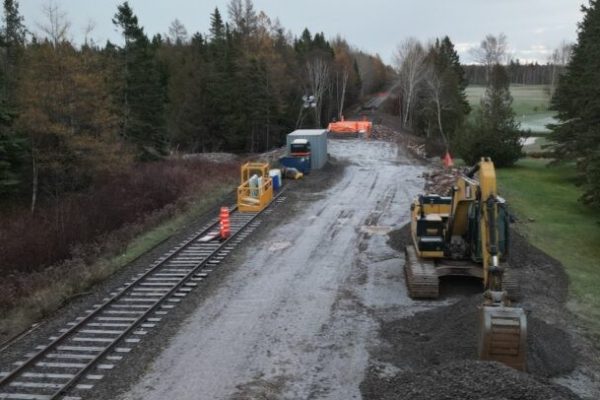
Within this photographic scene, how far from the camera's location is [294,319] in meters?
13.8

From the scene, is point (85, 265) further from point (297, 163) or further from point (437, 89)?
point (437, 89)

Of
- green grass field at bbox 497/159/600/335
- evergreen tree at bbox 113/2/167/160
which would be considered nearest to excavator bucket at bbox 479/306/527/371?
green grass field at bbox 497/159/600/335

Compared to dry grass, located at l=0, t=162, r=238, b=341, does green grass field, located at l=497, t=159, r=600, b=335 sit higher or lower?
lower

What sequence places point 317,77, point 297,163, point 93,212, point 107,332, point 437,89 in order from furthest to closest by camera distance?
point 317,77 < point 437,89 < point 297,163 < point 93,212 < point 107,332

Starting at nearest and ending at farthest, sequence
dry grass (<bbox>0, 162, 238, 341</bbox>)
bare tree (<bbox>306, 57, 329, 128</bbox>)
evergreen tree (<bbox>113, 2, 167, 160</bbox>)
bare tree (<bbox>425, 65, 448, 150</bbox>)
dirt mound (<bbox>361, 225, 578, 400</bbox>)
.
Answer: dirt mound (<bbox>361, 225, 578, 400</bbox>) < dry grass (<bbox>0, 162, 238, 341</bbox>) < evergreen tree (<bbox>113, 2, 167, 160</bbox>) < bare tree (<bbox>425, 65, 448, 150</bbox>) < bare tree (<bbox>306, 57, 329, 128</bbox>)

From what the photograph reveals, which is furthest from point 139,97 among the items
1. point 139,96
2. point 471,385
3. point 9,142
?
point 471,385

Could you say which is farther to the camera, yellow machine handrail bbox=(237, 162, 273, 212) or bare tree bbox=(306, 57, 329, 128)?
bare tree bbox=(306, 57, 329, 128)

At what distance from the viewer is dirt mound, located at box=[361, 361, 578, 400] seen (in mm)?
8328

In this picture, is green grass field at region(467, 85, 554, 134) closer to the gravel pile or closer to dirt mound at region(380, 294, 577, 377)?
the gravel pile

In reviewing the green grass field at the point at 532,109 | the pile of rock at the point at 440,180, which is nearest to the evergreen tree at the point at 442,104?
the green grass field at the point at 532,109

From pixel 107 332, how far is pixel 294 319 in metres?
4.08

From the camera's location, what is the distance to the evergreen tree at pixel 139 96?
4728 cm

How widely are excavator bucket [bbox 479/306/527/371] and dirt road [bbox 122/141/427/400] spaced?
2334mm

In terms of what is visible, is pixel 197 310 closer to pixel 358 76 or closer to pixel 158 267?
pixel 158 267
